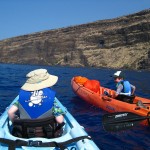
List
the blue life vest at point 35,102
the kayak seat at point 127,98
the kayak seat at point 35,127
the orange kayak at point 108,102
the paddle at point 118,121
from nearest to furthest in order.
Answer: the kayak seat at point 35,127 → the blue life vest at point 35,102 → the paddle at point 118,121 → the orange kayak at point 108,102 → the kayak seat at point 127,98

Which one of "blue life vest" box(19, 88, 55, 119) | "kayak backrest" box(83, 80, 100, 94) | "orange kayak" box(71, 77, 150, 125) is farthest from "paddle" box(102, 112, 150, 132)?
"kayak backrest" box(83, 80, 100, 94)

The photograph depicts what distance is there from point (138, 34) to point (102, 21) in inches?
1102

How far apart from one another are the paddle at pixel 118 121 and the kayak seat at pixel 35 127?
2843 millimetres

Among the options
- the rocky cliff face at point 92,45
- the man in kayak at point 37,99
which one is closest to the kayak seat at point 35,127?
the man in kayak at point 37,99

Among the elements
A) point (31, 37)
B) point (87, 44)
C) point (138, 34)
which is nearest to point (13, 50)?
point (31, 37)

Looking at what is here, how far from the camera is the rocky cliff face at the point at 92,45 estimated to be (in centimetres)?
9088

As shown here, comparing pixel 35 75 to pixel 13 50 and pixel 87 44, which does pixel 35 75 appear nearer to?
pixel 87 44

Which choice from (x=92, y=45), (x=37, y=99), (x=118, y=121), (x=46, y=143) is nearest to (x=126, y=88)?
(x=118, y=121)

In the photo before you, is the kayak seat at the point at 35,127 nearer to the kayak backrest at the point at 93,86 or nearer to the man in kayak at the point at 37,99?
the man in kayak at the point at 37,99

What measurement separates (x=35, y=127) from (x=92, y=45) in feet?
338

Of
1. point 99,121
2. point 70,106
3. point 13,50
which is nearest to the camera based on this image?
point 99,121

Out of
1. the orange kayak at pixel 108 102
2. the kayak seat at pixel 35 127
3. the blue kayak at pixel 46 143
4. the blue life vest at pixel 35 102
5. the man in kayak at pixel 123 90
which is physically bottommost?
the orange kayak at pixel 108 102

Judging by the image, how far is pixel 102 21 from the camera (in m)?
120

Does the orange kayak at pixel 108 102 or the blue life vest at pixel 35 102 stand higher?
the blue life vest at pixel 35 102
